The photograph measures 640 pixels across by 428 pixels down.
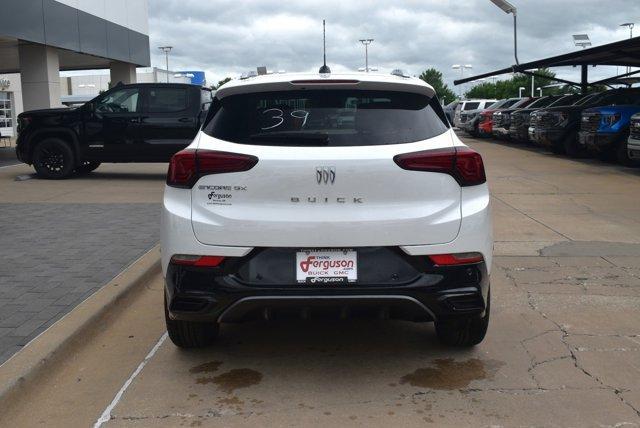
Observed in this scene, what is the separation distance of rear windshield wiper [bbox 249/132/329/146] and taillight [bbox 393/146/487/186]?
43cm

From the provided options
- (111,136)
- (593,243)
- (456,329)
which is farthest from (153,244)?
(111,136)

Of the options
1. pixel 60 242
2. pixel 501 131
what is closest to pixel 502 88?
pixel 501 131

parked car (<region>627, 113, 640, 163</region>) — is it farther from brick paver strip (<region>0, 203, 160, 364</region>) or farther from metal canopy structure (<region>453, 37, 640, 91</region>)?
brick paver strip (<region>0, 203, 160, 364</region>)

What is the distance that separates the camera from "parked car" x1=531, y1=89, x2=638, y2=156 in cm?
1903

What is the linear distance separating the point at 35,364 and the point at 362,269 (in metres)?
2.04

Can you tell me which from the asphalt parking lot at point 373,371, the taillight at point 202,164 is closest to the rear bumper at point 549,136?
the asphalt parking lot at point 373,371

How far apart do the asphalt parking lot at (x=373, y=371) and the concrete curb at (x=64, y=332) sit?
8cm

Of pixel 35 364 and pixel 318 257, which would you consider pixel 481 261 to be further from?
pixel 35 364

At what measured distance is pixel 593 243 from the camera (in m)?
8.06

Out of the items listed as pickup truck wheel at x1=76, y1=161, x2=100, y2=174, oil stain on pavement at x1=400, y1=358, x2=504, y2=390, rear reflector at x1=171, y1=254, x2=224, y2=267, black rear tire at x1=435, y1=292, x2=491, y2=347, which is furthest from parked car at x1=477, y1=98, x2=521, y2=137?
rear reflector at x1=171, y1=254, x2=224, y2=267

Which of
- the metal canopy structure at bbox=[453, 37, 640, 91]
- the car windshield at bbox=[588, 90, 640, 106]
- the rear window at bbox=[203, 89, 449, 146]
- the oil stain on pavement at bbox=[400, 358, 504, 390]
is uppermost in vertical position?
the metal canopy structure at bbox=[453, 37, 640, 91]

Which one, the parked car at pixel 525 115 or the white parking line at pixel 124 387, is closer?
the white parking line at pixel 124 387

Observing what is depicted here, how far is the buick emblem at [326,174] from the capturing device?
3805 millimetres

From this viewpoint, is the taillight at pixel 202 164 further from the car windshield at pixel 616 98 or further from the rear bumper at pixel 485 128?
the rear bumper at pixel 485 128
